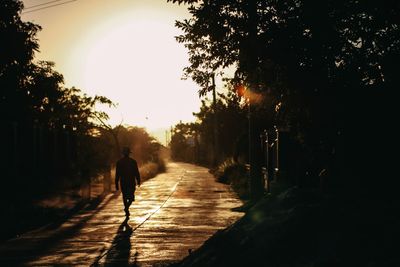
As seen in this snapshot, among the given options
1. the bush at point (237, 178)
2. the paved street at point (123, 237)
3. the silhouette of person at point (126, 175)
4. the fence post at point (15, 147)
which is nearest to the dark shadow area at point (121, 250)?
the paved street at point (123, 237)

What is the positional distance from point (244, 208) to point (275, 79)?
10.3 m

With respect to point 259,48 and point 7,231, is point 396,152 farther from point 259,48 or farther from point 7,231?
point 7,231

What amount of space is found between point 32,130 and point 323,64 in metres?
19.3

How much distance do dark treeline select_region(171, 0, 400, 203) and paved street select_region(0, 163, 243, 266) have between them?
3.18m

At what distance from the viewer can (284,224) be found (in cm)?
621

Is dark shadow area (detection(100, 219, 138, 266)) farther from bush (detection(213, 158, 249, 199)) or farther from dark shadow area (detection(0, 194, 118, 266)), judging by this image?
bush (detection(213, 158, 249, 199))

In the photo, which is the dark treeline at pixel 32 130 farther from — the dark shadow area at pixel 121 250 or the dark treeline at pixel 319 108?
the dark treeline at pixel 319 108

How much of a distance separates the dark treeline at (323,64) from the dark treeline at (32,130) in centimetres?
749

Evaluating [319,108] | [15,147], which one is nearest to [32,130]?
[15,147]

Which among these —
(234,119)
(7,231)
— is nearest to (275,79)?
(7,231)

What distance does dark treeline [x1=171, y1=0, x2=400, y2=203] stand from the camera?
8.22 m

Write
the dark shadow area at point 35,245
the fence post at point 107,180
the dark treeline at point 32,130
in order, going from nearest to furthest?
the dark shadow area at point 35,245 < the dark treeline at point 32,130 < the fence post at point 107,180

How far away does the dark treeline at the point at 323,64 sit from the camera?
8219mm

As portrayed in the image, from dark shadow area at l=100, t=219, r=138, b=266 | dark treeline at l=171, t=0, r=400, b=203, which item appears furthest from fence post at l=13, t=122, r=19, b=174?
dark treeline at l=171, t=0, r=400, b=203
